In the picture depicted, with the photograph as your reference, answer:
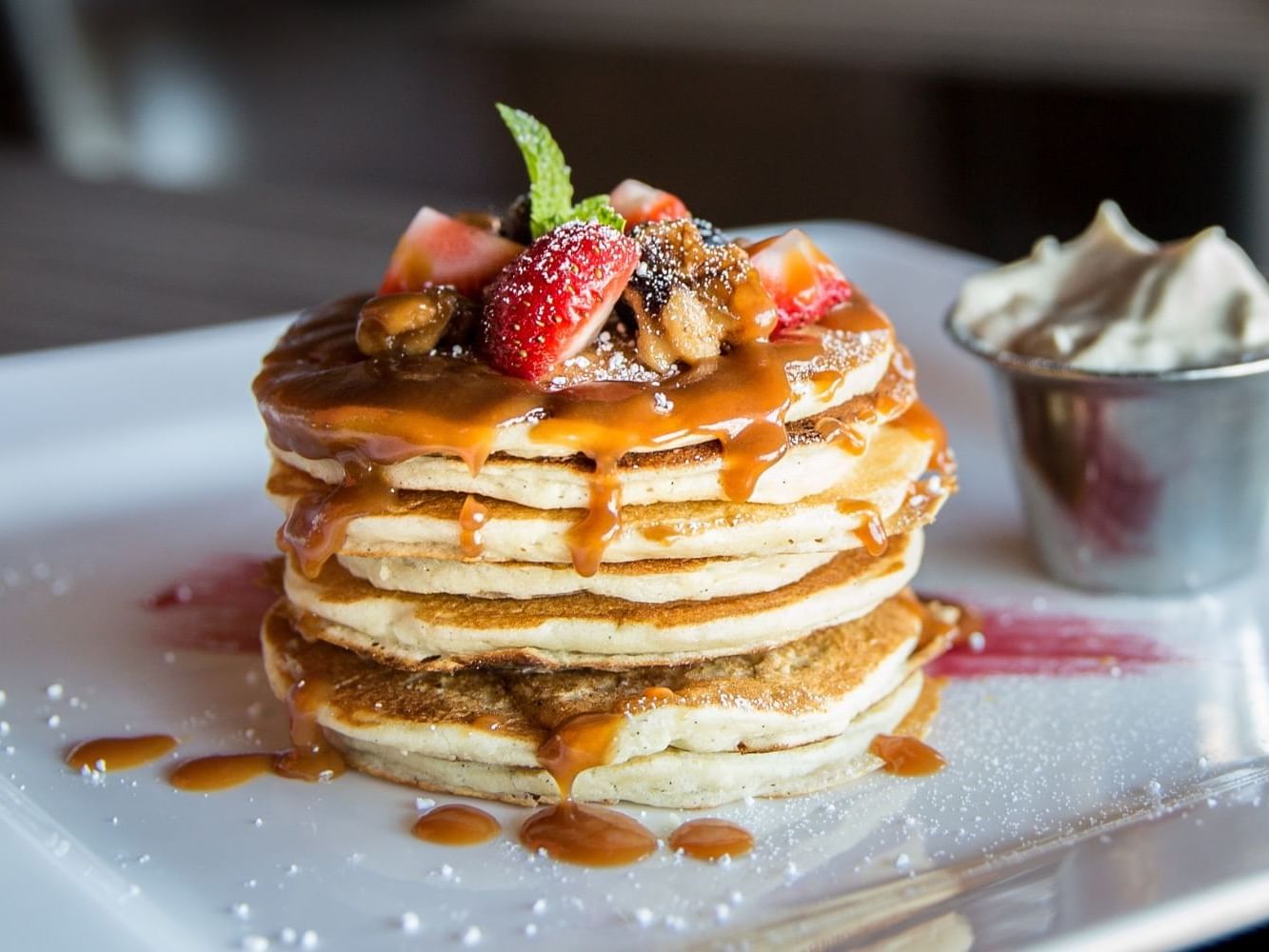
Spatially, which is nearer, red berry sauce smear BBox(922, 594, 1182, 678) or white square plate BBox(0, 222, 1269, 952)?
white square plate BBox(0, 222, 1269, 952)

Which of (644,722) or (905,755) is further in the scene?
(905,755)

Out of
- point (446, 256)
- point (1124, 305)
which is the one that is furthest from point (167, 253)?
point (1124, 305)

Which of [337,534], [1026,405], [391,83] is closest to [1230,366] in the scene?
[1026,405]

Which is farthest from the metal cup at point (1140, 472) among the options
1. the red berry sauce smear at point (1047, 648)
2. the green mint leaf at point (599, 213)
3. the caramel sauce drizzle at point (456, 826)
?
the caramel sauce drizzle at point (456, 826)

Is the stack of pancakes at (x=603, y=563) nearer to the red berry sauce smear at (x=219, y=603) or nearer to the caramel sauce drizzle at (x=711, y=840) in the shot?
the caramel sauce drizzle at (x=711, y=840)

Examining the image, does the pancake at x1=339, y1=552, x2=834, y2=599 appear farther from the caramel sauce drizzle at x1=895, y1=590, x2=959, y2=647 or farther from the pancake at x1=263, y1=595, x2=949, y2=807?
the caramel sauce drizzle at x1=895, y1=590, x2=959, y2=647

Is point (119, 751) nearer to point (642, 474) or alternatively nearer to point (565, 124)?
→ point (642, 474)

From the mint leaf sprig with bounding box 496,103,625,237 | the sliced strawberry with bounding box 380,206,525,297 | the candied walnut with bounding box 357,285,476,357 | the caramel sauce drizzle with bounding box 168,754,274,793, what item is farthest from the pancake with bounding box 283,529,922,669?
the mint leaf sprig with bounding box 496,103,625,237
